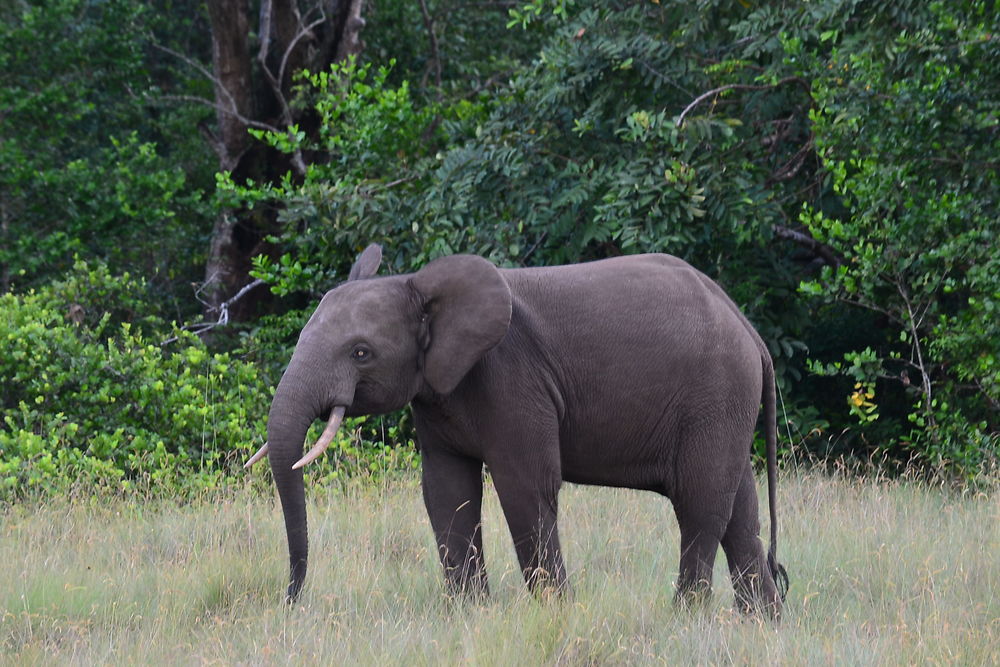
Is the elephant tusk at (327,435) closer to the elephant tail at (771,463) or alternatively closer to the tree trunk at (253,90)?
the elephant tail at (771,463)

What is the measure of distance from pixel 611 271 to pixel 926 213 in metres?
3.68

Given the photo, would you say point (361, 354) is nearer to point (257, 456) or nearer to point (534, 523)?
point (257, 456)

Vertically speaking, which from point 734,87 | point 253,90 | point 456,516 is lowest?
point 456,516

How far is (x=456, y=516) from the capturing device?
5.34 m

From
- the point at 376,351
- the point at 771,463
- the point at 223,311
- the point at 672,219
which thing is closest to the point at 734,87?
the point at 672,219

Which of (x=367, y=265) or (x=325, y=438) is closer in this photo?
(x=325, y=438)

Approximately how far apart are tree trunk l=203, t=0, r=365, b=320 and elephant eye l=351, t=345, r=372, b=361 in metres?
7.65

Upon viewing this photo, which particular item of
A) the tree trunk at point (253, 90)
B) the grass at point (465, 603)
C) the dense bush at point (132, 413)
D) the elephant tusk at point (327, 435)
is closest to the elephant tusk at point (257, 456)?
the elephant tusk at point (327, 435)

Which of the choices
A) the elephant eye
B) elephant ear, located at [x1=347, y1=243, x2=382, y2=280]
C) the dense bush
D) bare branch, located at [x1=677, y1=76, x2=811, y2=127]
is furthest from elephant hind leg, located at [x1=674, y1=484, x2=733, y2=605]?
bare branch, located at [x1=677, y1=76, x2=811, y2=127]

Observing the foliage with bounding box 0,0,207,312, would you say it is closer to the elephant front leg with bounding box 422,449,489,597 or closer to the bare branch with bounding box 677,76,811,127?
the bare branch with bounding box 677,76,811,127

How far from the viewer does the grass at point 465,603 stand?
4.49 metres

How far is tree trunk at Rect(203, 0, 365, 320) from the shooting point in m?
12.6

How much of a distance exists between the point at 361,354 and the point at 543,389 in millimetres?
761

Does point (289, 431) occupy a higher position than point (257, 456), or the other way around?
point (289, 431)
